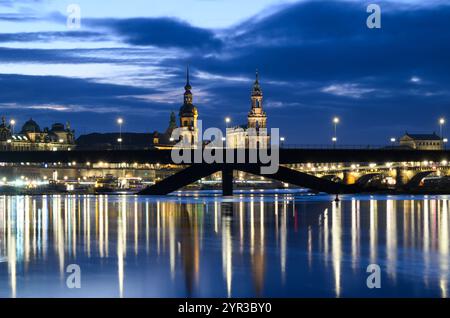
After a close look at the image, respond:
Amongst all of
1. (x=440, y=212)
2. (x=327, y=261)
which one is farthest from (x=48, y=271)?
(x=440, y=212)

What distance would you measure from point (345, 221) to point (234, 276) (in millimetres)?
35039

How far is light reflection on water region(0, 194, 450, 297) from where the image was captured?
34.4 metres

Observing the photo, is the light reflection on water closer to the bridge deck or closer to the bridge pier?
the bridge deck

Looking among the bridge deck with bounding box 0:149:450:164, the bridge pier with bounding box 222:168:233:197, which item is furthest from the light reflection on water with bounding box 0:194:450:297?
the bridge pier with bounding box 222:168:233:197

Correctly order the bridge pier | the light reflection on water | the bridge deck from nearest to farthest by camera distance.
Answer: the light reflection on water, the bridge deck, the bridge pier

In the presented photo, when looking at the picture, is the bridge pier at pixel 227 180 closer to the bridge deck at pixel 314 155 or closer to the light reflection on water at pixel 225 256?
the bridge deck at pixel 314 155

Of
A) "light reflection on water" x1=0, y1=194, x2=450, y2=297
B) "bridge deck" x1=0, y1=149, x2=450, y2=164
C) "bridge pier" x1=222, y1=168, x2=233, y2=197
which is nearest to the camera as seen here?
"light reflection on water" x1=0, y1=194, x2=450, y2=297

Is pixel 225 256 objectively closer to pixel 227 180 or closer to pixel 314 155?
pixel 314 155

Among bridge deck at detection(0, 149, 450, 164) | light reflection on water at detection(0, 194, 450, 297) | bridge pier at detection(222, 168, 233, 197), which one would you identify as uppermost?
bridge deck at detection(0, 149, 450, 164)

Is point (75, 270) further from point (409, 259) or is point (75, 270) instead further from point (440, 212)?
point (440, 212)

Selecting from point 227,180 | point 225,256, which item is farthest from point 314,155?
point 225,256

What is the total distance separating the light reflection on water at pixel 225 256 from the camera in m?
34.4

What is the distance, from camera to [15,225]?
67.8 meters
